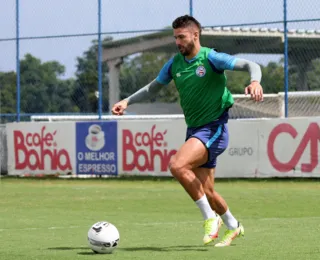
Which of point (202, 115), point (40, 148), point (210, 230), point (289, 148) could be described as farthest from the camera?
point (40, 148)

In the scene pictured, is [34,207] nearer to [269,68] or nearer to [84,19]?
[269,68]

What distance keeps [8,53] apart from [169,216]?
55.5 ft

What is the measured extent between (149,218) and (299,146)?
363 inches

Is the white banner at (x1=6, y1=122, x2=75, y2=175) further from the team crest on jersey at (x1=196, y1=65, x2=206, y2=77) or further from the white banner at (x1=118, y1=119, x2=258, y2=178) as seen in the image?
the team crest on jersey at (x1=196, y1=65, x2=206, y2=77)

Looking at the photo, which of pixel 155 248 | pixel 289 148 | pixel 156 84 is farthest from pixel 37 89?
pixel 155 248

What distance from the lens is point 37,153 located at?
1078 inches

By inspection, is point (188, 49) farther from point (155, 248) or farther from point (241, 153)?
point (241, 153)

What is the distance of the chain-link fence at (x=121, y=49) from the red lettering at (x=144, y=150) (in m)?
2.91

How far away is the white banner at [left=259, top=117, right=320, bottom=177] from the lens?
22.9 meters

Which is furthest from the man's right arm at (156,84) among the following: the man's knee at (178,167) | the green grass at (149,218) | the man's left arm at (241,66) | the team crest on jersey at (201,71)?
the green grass at (149,218)

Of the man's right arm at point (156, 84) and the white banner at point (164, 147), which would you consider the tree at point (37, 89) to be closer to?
the white banner at point (164, 147)

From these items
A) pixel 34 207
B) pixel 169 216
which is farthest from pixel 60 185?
pixel 169 216

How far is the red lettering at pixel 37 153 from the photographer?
27.0 meters

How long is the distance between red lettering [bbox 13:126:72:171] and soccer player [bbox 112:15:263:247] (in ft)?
55.1
